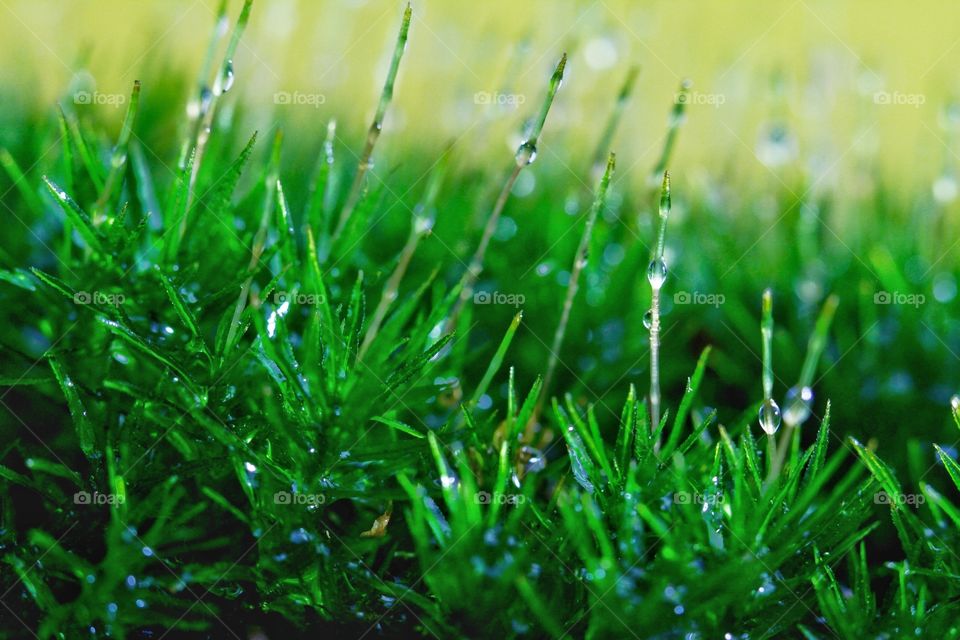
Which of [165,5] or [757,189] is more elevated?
[165,5]

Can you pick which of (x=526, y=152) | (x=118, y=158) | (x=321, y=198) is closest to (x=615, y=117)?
(x=526, y=152)

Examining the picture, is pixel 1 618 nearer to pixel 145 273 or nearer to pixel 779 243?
pixel 145 273

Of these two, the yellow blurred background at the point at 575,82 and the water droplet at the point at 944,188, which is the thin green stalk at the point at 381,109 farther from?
the water droplet at the point at 944,188

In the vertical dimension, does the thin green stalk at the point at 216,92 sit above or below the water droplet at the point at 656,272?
above

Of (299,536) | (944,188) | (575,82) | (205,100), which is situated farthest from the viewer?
(575,82)

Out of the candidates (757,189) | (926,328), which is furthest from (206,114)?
(757,189)

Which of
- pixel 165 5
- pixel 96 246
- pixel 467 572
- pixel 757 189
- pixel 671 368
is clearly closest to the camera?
pixel 467 572

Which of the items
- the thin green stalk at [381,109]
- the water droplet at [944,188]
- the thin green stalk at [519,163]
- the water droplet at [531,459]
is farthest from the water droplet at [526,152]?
the water droplet at [944,188]

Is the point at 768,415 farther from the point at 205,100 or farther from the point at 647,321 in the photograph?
the point at 205,100
